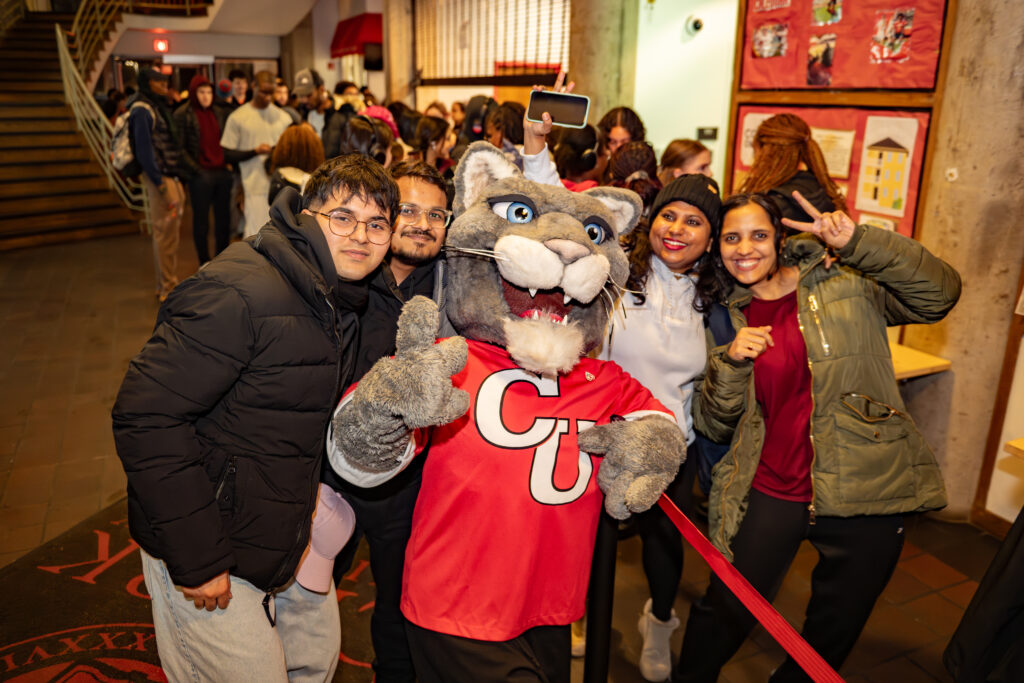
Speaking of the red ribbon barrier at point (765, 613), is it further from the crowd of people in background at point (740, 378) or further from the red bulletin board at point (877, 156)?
the red bulletin board at point (877, 156)

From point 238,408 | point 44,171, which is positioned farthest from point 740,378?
point 44,171

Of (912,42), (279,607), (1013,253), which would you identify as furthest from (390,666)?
(912,42)

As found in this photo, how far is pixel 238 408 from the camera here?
5.84 ft

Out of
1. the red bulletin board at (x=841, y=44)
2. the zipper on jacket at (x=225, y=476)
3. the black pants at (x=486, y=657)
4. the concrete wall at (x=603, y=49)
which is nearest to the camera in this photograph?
the zipper on jacket at (x=225, y=476)

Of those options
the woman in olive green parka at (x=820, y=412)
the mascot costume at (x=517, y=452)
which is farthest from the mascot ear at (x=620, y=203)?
the woman in olive green parka at (x=820, y=412)

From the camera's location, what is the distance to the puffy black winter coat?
1673 mm

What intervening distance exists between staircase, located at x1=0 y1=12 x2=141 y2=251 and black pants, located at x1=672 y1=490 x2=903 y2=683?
35.1 feet

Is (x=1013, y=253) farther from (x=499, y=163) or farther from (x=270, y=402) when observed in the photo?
(x=270, y=402)

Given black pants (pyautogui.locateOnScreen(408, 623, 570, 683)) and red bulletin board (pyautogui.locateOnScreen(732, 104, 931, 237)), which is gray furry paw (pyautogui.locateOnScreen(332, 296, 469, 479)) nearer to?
black pants (pyautogui.locateOnScreen(408, 623, 570, 683))

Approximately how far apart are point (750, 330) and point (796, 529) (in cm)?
69

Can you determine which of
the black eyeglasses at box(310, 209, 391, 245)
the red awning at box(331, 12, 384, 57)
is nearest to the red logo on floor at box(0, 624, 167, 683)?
the black eyeglasses at box(310, 209, 391, 245)

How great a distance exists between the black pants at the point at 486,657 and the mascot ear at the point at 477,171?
1.20 m

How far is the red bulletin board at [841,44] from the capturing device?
393 cm

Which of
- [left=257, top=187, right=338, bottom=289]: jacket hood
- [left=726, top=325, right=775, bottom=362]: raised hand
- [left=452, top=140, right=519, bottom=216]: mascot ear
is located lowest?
[left=726, top=325, right=775, bottom=362]: raised hand
